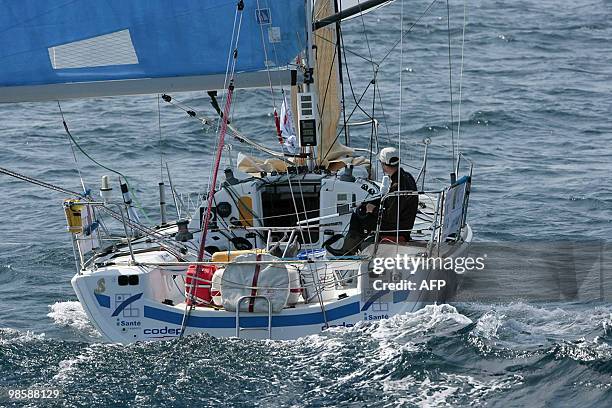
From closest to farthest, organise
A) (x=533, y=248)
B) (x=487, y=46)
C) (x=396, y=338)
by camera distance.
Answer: (x=396, y=338), (x=533, y=248), (x=487, y=46)

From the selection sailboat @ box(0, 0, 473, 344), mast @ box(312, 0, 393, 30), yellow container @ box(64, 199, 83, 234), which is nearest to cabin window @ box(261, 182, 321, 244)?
sailboat @ box(0, 0, 473, 344)

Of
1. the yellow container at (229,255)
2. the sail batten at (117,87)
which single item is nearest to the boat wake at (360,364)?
the yellow container at (229,255)

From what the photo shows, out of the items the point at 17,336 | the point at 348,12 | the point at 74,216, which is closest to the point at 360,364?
the point at 74,216

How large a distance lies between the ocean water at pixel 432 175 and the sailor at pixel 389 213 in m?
0.92

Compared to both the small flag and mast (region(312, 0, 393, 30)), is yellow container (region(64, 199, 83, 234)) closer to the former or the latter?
the small flag

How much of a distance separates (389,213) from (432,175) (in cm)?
607

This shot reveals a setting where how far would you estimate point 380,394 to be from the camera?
8930 mm

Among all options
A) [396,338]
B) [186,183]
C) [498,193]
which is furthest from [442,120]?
[396,338]

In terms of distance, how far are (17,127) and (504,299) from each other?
12845 millimetres

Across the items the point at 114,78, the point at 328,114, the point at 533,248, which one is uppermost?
the point at 114,78

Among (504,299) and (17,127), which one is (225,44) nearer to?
(504,299)

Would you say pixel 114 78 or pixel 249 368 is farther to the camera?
pixel 114 78

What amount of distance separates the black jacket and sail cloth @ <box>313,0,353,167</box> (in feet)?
7.84

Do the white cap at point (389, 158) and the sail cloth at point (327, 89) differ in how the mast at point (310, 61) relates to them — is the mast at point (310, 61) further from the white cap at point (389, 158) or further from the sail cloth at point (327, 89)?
the white cap at point (389, 158)
